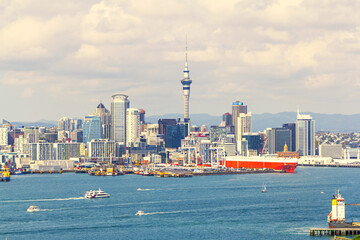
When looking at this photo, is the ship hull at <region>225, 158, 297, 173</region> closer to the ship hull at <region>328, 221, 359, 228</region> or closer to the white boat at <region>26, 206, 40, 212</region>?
the white boat at <region>26, 206, 40, 212</region>

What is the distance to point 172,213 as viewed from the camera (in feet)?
260

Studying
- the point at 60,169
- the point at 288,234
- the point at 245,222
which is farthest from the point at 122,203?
the point at 60,169

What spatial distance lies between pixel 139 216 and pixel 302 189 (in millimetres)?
38779

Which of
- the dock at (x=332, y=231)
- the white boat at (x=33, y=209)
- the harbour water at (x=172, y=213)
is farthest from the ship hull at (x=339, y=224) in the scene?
the white boat at (x=33, y=209)

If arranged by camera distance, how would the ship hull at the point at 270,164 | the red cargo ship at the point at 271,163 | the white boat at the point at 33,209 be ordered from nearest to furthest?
the white boat at the point at 33,209 → the ship hull at the point at 270,164 → the red cargo ship at the point at 271,163

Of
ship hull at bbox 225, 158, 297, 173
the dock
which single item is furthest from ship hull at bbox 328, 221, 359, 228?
ship hull at bbox 225, 158, 297, 173

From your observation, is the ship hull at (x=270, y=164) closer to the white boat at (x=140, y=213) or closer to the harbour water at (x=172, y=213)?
the harbour water at (x=172, y=213)

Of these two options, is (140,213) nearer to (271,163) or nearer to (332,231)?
(332,231)

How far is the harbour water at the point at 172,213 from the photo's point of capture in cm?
6700

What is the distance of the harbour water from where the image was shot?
2638 inches

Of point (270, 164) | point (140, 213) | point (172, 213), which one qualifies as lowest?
point (172, 213)

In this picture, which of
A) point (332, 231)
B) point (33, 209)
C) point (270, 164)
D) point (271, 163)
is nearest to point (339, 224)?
point (332, 231)

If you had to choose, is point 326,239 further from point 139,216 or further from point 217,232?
point 139,216

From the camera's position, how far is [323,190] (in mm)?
107375
